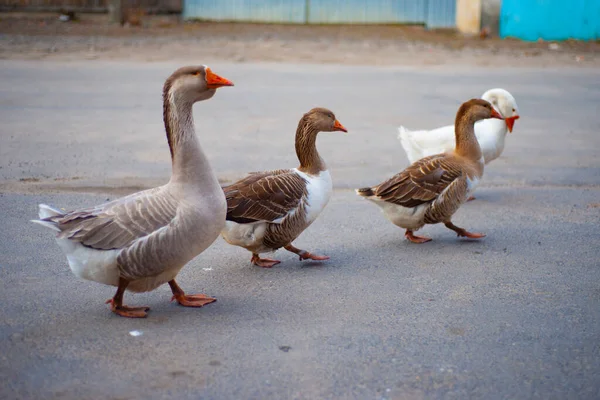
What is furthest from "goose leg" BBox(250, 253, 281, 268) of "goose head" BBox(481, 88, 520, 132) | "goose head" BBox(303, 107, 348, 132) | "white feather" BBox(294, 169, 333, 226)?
"goose head" BBox(481, 88, 520, 132)

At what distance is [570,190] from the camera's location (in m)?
7.42

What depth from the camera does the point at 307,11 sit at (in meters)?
22.0

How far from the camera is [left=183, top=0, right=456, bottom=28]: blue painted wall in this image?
22.0 m

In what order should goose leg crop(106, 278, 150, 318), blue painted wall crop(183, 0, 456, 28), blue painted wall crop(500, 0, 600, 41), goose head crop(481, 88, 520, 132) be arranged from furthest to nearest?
blue painted wall crop(183, 0, 456, 28)
blue painted wall crop(500, 0, 600, 41)
goose head crop(481, 88, 520, 132)
goose leg crop(106, 278, 150, 318)

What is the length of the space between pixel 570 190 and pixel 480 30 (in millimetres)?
13478

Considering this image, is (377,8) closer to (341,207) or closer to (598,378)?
(341,207)

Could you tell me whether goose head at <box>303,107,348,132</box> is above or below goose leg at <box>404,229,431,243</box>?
above

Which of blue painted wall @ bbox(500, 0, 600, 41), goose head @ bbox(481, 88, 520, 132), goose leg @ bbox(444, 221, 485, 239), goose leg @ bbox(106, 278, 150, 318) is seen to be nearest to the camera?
goose leg @ bbox(106, 278, 150, 318)

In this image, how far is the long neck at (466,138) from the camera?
20.4 feet

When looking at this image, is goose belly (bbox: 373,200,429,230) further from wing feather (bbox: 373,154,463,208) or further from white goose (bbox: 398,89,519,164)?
white goose (bbox: 398,89,519,164)

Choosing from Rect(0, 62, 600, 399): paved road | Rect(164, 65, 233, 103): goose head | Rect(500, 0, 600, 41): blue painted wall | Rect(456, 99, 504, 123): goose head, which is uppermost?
Rect(500, 0, 600, 41): blue painted wall

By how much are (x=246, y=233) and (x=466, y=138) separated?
232 cm

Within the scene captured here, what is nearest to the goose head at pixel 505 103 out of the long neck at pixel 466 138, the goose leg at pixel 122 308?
the long neck at pixel 466 138

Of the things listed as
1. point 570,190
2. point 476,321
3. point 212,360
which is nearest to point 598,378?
point 476,321
